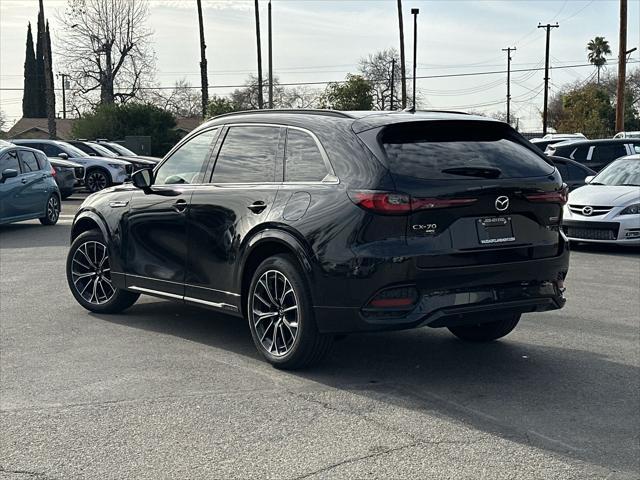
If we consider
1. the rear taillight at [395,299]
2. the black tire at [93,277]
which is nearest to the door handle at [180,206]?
the black tire at [93,277]

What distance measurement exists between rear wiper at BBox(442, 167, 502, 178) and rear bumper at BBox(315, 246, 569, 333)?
23.8 inches

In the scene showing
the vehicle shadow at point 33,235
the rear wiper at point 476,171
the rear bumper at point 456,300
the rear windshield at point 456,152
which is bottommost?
the vehicle shadow at point 33,235

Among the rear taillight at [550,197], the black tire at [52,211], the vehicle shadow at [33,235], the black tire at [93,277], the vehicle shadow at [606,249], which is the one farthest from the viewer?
the black tire at [52,211]

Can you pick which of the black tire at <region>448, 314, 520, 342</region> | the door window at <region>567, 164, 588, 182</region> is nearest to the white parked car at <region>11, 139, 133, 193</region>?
the door window at <region>567, 164, 588, 182</region>

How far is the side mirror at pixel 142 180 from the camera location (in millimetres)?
8023

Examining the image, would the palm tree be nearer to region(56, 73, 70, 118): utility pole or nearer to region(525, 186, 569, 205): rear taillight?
region(56, 73, 70, 118): utility pole

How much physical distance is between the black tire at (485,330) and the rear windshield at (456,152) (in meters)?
1.36

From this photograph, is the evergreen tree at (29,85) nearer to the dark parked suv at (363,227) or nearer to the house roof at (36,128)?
the house roof at (36,128)

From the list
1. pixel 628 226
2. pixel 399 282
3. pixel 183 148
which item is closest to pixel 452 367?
pixel 399 282

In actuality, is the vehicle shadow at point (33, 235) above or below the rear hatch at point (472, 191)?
below

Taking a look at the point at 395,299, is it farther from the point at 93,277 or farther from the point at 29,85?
the point at 29,85

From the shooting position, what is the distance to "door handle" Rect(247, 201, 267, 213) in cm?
677

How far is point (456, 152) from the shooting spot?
6402 millimetres

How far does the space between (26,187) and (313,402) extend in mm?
13264
